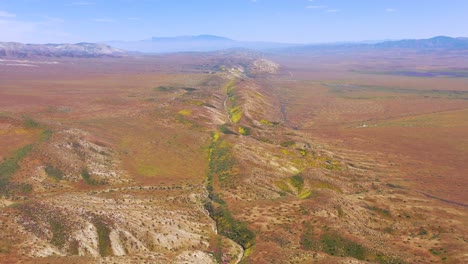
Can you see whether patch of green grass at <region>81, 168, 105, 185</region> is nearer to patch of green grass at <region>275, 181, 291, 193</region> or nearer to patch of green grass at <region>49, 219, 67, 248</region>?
patch of green grass at <region>49, 219, 67, 248</region>

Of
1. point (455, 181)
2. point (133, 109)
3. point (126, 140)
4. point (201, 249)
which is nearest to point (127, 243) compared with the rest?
point (201, 249)

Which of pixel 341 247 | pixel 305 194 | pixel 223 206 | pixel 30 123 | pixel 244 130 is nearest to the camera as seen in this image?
pixel 341 247

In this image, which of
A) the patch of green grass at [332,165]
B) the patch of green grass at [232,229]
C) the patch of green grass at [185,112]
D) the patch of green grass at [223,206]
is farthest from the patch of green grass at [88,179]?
the patch of green grass at [185,112]

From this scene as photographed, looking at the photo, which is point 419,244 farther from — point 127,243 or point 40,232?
point 40,232

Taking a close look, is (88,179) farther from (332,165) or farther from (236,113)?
(236,113)

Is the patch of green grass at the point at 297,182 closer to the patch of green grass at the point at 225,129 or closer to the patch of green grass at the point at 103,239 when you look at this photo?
the patch of green grass at the point at 225,129

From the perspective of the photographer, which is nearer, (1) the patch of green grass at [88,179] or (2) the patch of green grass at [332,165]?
(1) the patch of green grass at [88,179]

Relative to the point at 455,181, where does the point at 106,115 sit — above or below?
above

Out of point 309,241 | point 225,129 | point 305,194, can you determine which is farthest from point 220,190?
point 225,129

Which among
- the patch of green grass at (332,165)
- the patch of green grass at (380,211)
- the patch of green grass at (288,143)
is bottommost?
the patch of green grass at (380,211)
